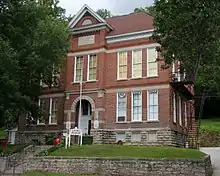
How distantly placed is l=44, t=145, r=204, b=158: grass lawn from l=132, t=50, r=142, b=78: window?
9.36 m

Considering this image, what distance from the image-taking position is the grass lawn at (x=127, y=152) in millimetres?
19000

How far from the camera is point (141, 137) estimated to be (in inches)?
1111

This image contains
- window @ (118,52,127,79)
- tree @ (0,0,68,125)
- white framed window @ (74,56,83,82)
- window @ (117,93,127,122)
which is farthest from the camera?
white framed window @ (74,56,83,82)

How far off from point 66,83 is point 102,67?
12.5ft

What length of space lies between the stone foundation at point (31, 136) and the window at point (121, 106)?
5.83m

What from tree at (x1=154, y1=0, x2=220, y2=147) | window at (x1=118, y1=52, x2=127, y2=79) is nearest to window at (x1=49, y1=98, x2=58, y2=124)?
window at (x1=118, y1=52, x2=127, y2=79)

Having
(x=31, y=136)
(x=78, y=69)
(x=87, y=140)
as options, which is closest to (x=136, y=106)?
(x=87, y=140)

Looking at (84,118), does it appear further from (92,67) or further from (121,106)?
(92,67)

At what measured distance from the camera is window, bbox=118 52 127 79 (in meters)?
30.3

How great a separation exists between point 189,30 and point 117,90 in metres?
13.8

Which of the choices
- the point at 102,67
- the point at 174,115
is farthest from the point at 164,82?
the point at 102,67

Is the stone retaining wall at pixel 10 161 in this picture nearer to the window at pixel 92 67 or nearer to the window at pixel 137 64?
the window at pixel 92 67

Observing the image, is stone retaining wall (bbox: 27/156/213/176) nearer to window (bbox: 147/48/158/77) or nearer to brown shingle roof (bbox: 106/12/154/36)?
window (bbox: 147/48/158/77)

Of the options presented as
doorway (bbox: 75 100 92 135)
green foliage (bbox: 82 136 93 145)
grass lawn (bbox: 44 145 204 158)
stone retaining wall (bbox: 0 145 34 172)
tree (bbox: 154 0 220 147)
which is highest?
tree (bbox: 154 0 220 147)
